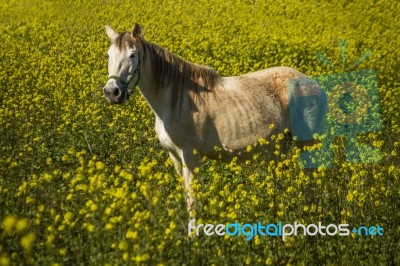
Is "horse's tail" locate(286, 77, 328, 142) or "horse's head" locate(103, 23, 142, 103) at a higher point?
"horse's head" locate(103, 23, 142, 103)

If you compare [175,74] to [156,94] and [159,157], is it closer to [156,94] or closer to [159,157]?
[156,94]

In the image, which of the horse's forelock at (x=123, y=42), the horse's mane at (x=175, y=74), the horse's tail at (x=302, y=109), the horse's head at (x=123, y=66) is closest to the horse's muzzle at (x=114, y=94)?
the horse's head at (x=123, y=66)

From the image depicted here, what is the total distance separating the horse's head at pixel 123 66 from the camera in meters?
5.20

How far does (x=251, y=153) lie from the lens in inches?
233

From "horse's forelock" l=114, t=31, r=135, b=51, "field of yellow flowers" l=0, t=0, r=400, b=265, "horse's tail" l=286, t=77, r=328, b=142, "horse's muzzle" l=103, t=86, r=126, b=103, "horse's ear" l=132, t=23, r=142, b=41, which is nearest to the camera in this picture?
"field of yellow flowers" l=0, t=0, r=400, b=265

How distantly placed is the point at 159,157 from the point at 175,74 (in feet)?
5.54

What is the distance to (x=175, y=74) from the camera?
5781mm

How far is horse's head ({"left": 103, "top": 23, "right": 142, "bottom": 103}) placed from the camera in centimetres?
520

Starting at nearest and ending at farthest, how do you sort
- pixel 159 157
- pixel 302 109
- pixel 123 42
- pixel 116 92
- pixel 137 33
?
1. pixel 116 92
2. pixel 123 42
3. pixel 137 33
4. pixel 302 109
5. pixel 159 157

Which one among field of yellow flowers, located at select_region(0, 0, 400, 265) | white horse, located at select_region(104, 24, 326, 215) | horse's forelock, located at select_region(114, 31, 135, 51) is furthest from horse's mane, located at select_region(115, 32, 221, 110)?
field of yellow flowers, located at select_region(0, 0, 400, 265)

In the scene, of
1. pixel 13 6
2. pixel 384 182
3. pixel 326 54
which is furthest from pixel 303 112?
pixel 13 6

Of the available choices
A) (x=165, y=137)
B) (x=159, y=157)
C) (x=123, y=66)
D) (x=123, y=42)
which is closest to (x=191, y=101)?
(x=165, y=137)

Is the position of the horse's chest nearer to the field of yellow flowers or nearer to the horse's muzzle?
the field of yellow flowers

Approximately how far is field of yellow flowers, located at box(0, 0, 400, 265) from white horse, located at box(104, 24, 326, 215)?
0.38 m
